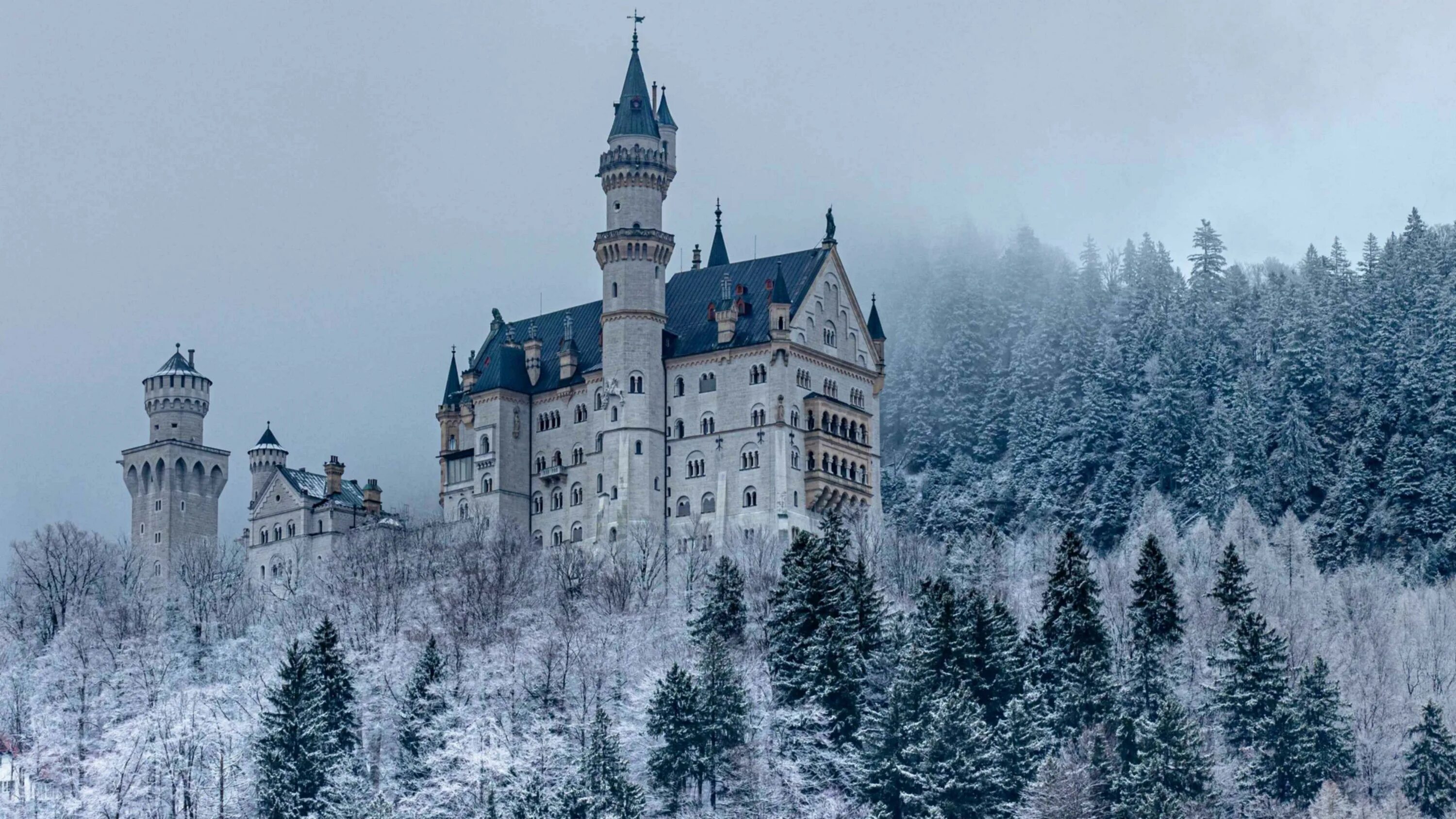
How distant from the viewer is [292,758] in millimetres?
87438

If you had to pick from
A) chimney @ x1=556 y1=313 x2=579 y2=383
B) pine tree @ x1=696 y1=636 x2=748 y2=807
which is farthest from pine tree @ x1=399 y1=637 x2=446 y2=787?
chimney @ x1=556 y1=313 x2=579 y2=383

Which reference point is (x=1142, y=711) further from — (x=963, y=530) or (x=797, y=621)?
(x=963, y=530)

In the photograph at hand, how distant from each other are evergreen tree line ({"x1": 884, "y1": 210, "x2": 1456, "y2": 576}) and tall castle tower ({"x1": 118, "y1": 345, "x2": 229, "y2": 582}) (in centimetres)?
3591

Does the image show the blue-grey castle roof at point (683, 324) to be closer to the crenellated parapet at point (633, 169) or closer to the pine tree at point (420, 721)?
the crenellated parapet at point (633, 169)

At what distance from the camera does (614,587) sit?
11156cm

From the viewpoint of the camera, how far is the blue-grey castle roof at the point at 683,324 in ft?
417

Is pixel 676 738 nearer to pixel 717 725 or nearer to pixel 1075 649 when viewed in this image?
pixel 717 725

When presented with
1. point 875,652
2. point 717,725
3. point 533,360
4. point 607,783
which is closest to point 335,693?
point 607,783

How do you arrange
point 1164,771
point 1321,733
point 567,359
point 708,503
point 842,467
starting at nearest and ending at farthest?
point 1164,771 → point 1321,733 → point 708,503 → point 842,467 → point 567,359

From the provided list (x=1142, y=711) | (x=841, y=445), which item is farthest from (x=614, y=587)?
(x=1142, y=711)

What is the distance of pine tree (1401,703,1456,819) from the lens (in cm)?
9006

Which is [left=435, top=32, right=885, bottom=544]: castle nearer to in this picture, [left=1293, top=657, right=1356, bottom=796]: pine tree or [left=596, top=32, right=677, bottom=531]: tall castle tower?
[left=596, top=32, right=677, bottom=531]: tall castle tower

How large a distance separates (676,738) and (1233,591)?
73.3 ft

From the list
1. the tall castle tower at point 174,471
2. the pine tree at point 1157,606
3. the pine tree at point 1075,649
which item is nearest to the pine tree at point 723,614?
the pine tree at point 1075,649
